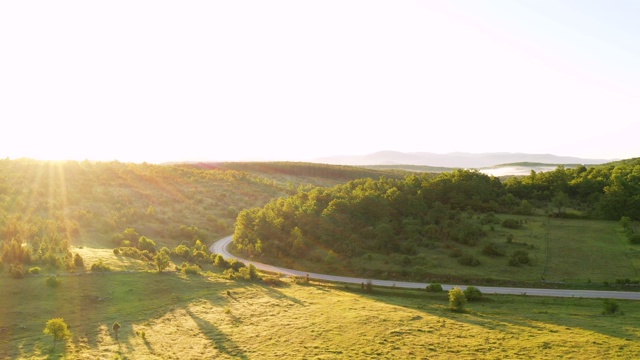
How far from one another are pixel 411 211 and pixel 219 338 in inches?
2064

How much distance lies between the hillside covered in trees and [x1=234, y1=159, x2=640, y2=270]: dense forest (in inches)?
6.9

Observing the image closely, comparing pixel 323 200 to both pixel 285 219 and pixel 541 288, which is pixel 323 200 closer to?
pixel 285 219

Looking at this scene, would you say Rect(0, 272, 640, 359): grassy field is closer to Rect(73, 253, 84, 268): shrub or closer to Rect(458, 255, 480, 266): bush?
Rect(73, 253, 84, 268): shrub

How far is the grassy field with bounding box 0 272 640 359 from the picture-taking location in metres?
33.5

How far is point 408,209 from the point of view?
82.1 meters

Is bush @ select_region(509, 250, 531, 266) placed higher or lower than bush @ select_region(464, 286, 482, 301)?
higher

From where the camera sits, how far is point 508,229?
77.4 metres

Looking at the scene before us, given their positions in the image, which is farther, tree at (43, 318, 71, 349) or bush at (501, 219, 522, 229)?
bush at (501, 219, 522, 229)

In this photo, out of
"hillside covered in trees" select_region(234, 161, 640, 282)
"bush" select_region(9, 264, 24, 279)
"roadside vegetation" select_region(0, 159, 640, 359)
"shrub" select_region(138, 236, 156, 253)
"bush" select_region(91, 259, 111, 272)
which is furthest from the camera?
"shrub" select_region(138, 236, 156, 253)

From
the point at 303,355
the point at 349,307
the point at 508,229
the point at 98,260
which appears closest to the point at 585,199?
the point at 508,229

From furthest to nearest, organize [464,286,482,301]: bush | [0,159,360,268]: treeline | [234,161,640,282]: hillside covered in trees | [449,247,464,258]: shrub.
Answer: [234,161,640,282]: hillside covered in trees, [0,159,360,268]: treeline, [449,247,464,258]: shrub, [464,286,482,301]: bush

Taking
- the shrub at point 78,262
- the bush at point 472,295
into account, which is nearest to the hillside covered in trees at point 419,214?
the bush at point 472,295

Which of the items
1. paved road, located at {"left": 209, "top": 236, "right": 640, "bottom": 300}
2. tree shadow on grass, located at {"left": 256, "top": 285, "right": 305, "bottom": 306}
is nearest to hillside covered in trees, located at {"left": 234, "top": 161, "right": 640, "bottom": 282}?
paved road, located at {"left": 209, "top": 236, "right": 640, "bottom": 300}

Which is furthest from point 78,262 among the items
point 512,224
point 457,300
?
point 512,224
